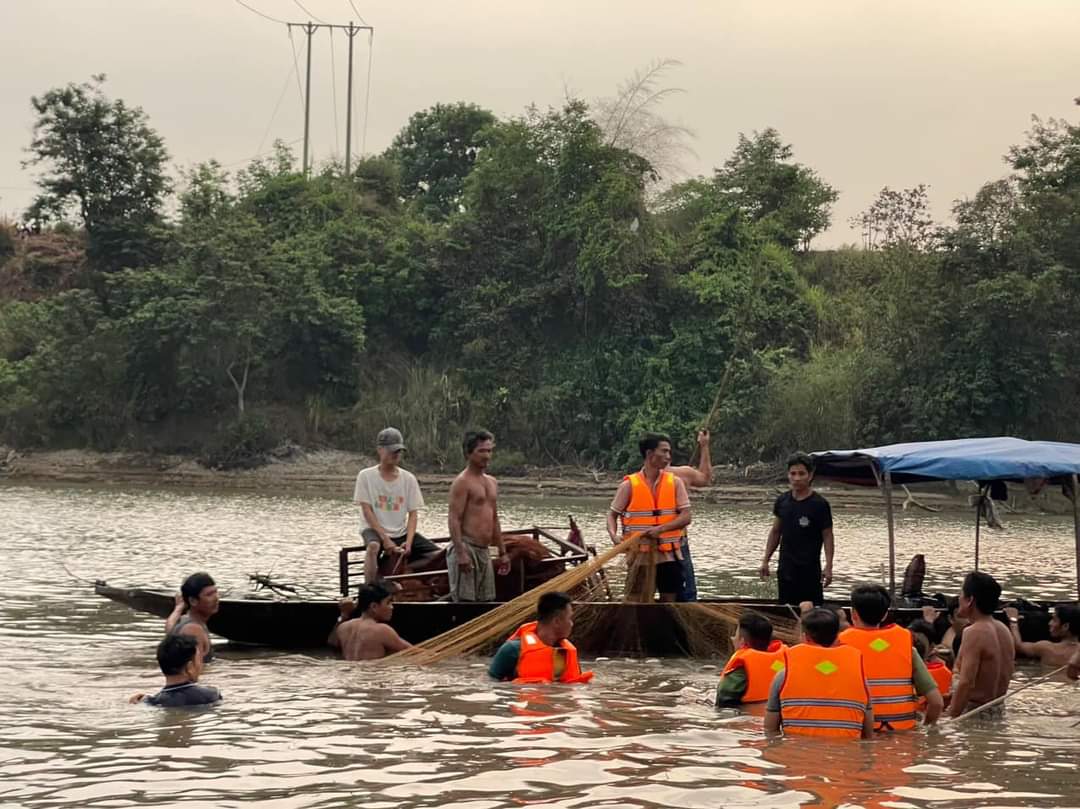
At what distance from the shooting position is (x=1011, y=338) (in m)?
37.8

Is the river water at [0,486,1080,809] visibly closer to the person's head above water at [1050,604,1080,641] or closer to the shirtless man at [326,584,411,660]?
the shirtless man at [326,584,411,660]

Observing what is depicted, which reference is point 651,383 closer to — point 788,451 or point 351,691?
point 788,451

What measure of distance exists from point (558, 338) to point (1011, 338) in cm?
1419

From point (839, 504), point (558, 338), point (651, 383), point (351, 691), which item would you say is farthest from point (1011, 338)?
point (351, 691)

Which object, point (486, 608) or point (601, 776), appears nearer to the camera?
point (601, 776)

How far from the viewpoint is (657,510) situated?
11195 millimetres

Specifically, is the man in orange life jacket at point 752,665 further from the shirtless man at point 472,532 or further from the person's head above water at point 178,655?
the person's head above water at point 178,655

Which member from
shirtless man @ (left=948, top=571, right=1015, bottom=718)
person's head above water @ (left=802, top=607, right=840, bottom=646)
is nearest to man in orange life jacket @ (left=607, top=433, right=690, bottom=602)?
shirtless man @ (left=948, top=571, right=1015, bottom=718)

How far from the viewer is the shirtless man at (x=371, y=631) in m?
10.6

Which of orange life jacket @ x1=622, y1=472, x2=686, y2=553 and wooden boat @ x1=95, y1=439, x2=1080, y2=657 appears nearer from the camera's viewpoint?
wooden boat @ x1=95, y1=439, x2=1080, y2=657

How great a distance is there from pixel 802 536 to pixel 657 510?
1.14 meters

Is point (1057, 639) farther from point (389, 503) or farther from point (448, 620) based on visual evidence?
point (389, 503)

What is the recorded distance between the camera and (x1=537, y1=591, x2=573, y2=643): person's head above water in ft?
29.6

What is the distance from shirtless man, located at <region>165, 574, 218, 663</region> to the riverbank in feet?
93.7
